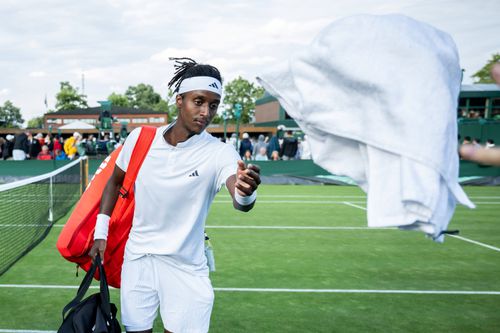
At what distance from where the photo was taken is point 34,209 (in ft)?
36.9

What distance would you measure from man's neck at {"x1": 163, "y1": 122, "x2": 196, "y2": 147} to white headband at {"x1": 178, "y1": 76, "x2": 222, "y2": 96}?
0.22 meters

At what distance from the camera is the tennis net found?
7.79 metres

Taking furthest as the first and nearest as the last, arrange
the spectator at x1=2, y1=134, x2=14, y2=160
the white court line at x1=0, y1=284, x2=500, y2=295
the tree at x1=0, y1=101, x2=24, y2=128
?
the tree at x1=0, y1=101, x2=24, y2=128 < the spectator at x1=2, y1=134, x2=14, y2=160 < the white court line at x1=0, y1=284, x2=500, y2=295

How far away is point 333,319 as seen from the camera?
5152 millimetres

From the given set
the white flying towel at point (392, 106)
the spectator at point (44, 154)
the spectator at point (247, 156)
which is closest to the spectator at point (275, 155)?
the spectator at point (247, 156)

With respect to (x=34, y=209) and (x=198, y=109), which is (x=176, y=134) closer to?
(x=198, y=109)

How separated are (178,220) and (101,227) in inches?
19.6

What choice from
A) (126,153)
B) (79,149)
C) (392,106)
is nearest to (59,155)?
(79,149)

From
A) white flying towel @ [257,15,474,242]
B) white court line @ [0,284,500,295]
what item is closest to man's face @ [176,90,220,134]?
white flying towel @ [257,15,474,242]

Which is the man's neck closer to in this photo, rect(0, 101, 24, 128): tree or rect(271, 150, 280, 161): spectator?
rect(271, 150, 280, 161): spectator

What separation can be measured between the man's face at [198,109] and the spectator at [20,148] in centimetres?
1992

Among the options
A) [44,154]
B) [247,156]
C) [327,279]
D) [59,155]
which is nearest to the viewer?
[327,279]

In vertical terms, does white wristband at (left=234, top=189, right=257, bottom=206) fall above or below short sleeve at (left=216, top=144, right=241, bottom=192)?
below

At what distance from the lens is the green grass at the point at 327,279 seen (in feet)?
16.7
